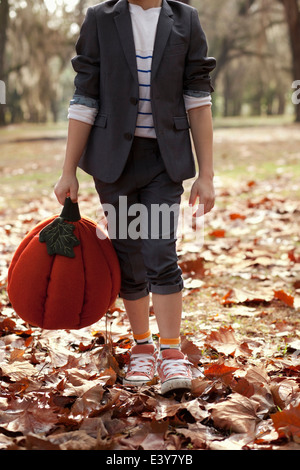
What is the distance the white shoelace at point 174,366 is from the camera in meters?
2.11

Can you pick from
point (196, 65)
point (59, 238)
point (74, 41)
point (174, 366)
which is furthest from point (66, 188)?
point (74, 41)

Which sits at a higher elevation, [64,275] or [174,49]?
[174,49]

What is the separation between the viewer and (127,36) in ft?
6.77

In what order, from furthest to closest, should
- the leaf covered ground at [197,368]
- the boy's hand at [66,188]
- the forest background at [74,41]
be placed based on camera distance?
the forest background at [74,41]
the boy's hand at [66,188]
the leaf covered ground at [197,368]

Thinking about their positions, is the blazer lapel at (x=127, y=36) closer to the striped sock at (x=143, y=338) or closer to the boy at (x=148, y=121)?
the boy at (x=148, y=121)

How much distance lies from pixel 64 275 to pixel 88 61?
2.67 ft

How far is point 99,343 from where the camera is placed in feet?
8.67

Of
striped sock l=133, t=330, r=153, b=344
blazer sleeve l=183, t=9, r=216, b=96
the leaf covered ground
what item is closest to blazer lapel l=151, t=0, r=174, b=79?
blazer sleeve l=183, t=9, r=216, b=96

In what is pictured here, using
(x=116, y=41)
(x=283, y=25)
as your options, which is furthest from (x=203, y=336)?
(x=283, y=25)

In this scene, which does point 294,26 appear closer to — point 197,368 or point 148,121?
point 148,121

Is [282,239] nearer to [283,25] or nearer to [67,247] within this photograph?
[67,247]

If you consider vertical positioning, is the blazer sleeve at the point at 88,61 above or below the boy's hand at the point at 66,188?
above

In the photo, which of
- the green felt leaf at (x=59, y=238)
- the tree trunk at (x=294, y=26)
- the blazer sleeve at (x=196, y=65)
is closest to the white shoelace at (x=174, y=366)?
the green felt leaf at (x=59, y=238)
